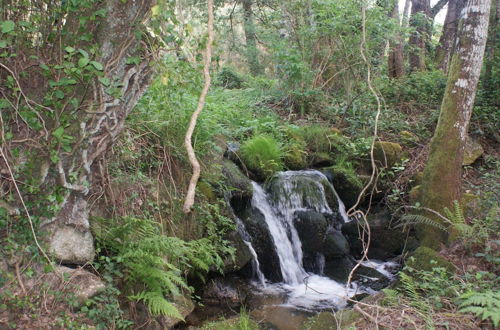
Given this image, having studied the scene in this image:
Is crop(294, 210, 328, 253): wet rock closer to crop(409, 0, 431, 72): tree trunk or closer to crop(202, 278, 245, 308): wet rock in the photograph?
crop(202, 278, 245, 308): wet rock

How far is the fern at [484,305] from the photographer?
132 inches

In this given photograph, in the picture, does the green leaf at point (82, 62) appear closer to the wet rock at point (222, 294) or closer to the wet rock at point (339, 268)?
the wet rock at point (222, 294)

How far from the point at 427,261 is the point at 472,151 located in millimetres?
4733

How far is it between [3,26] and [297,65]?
273 inches

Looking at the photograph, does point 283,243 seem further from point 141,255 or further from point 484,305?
point 141,255

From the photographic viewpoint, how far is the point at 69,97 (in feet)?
11.0

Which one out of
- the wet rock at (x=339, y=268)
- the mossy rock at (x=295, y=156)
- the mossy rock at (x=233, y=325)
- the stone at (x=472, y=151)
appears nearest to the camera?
the mossy rock at (x=233, y=325)

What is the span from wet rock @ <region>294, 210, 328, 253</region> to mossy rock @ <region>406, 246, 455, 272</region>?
1943 mm

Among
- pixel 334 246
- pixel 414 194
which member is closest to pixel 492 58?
pixel 414 194

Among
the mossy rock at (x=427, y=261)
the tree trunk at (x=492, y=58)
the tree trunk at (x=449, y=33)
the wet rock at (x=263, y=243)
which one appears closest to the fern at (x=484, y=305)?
the mossy rock at (x=427, y=261)

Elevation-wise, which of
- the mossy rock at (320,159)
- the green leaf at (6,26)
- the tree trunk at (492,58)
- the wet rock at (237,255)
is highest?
the tree trunk at (492,58)

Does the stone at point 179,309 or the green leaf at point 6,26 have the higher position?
the green leaf at point 6,26

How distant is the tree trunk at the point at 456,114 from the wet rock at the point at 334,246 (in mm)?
1374

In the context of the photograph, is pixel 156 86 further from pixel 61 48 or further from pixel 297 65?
pixel 297 65
